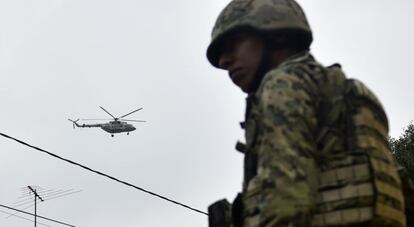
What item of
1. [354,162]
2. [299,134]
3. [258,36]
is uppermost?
[258,36]

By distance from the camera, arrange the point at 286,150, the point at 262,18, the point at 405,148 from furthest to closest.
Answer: the point at 405,148
the point at 262,18
the point at 286,150

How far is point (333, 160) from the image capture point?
12.2 feet

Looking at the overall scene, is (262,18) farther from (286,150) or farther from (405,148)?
(405,148)

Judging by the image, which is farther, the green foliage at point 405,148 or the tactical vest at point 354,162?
the green foliage at point 405,148

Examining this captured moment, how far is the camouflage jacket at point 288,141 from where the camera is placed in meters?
3.50

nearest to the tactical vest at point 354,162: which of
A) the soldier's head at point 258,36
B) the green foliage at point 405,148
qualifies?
the soldier's head at point 258,36

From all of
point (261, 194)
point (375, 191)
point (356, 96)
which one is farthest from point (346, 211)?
point (356, 96)

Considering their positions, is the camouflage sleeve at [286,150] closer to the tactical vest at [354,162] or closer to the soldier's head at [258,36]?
the tactical vest at [354,162]

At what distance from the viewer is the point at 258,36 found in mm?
4270

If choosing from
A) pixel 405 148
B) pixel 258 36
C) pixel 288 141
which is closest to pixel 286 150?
pixel 288 141

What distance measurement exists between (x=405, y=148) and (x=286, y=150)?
74.1ft

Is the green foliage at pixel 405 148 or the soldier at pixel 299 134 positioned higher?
the green foliage at pixel 405 148

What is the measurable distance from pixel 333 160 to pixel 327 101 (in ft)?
1.24

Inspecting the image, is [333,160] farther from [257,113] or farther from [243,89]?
[243,89]
